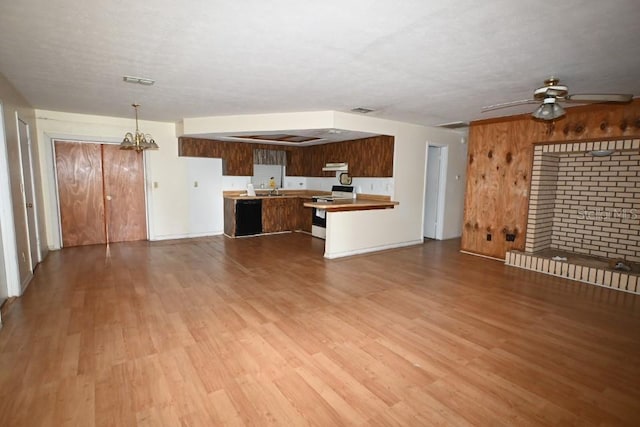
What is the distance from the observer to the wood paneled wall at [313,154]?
6176 millimetres

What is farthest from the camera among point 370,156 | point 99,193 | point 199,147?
point 199,147

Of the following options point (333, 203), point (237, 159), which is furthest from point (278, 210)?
point (333, 203)

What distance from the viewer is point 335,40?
2396 millimetres

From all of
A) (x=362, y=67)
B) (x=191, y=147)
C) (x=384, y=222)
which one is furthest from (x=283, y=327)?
(x=191, y=147)

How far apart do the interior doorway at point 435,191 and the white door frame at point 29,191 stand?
22.7 ft

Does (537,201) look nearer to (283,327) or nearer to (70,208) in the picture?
(283,327)

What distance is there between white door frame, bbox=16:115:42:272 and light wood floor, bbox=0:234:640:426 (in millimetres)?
385

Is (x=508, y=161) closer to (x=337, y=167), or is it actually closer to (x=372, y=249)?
(x=372, y=249)

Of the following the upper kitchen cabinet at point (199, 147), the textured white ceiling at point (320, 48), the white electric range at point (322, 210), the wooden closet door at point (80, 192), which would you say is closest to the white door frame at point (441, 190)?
the white electric range at point (322, 210)

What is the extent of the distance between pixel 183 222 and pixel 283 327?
15.6ft

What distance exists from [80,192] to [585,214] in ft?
28.7

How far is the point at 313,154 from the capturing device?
8.03 meters

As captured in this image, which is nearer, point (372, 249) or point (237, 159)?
point (372, 249)

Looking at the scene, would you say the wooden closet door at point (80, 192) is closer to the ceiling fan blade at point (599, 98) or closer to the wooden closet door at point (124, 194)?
the wooden closet door at point (124, 194)
